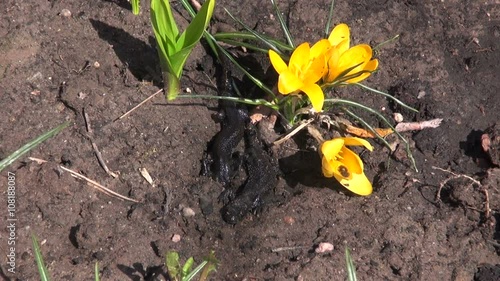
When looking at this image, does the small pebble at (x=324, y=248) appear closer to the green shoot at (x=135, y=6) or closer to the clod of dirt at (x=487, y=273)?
the clod of dirt at (x=487, y=273)

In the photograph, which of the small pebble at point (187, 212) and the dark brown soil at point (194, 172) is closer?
the dark brown soil at point (194, 172)

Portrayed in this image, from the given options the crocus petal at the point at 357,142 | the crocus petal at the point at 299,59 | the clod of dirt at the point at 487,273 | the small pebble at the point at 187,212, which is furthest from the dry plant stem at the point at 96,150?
the clod of dirt at the point at 487,273

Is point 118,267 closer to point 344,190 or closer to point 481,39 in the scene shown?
point 344,190

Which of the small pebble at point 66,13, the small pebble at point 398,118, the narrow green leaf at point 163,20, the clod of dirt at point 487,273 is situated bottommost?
the clod of dirt at point 487,273

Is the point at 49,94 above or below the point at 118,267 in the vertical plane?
above

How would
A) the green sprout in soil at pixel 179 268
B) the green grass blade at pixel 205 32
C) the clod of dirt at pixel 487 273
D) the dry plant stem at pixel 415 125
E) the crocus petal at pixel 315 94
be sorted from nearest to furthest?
the green sprout in soil at pixel 179 268 → the crocus petal at pixel 315 94 → the clod of dirt at pixel 487 273 → the green grass blade at pixel 205 32 → the dry plant stem at pixel 415 125

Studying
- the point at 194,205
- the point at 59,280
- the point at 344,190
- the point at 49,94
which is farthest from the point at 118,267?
the point at 344,190

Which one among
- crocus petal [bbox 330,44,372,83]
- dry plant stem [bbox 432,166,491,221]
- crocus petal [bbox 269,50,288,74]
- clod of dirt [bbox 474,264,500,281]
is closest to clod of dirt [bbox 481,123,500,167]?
dry plant stem [bbox 432,166,491,221]
